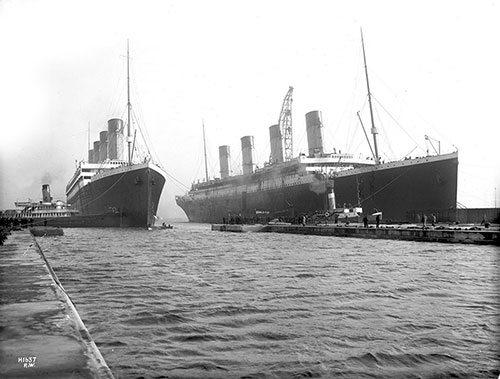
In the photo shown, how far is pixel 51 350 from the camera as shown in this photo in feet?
14.5

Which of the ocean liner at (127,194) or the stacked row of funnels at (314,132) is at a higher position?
the stacked row of funnels at (314,132)

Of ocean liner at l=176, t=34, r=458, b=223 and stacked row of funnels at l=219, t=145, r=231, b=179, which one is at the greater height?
stacked row of funnels at l=219, t=145, r=231, b=179

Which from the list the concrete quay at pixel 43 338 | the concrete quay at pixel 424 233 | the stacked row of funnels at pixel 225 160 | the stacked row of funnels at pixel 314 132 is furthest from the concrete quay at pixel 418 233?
the stacked row of funnels at pixel 225 160

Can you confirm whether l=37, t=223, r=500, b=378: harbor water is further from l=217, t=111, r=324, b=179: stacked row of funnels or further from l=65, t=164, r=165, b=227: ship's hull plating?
l=217, t=111, r=324, b=179: stacked row of funnels

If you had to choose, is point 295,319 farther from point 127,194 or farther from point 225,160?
point 225,160

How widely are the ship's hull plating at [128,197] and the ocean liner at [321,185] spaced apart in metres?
11.1

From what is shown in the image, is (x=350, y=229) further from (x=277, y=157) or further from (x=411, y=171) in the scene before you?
(x=277, y=157)

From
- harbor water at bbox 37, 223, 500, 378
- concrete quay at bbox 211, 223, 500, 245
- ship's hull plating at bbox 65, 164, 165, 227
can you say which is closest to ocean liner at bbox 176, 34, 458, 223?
concrete quay at bbox 211, 223, 500, 245

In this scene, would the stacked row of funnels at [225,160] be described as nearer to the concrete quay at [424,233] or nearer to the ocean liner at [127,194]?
the ocean liner at [127,194]

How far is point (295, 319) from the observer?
328 inches

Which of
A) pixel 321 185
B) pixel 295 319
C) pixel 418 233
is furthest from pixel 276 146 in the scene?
pixel 295 319

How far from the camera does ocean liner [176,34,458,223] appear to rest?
39.8 m

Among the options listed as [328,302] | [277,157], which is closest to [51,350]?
[328,302]

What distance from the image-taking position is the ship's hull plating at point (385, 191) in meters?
39.2
